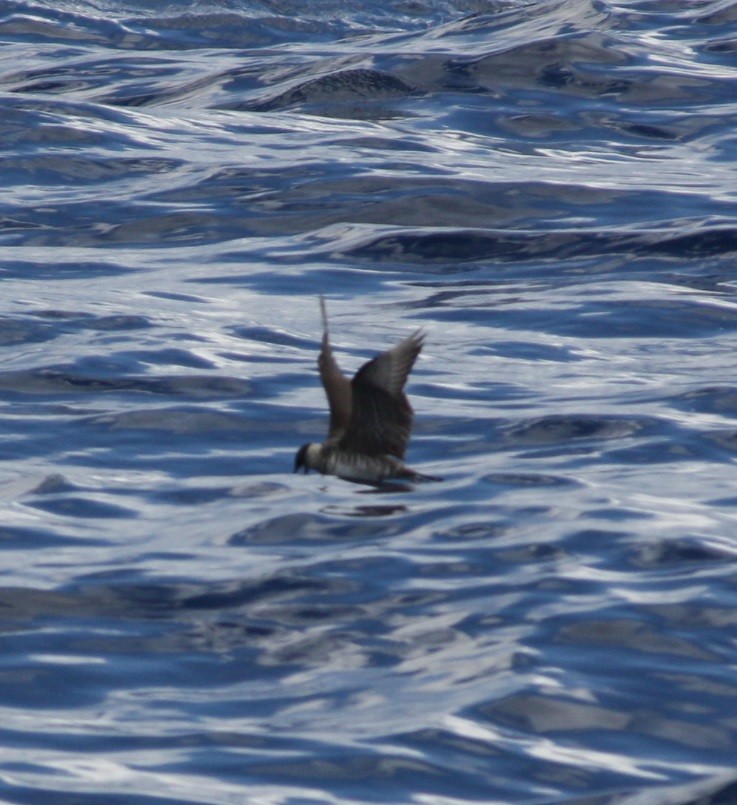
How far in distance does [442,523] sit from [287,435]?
2.16 m

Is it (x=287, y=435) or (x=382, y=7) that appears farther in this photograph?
(x=382, y=7)

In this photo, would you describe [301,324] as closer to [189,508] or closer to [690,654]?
[189,508]

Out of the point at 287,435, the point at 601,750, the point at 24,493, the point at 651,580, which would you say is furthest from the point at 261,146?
the point at 601,750

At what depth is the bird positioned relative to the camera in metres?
8.09

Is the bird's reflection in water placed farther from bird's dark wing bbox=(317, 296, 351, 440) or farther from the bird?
bird's dark wing bbox=(317, 296, 351, 440)

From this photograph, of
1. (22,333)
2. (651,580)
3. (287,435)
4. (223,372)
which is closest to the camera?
(651,580)

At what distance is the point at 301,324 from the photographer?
12.8 meters

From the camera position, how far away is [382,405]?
27.2 feet

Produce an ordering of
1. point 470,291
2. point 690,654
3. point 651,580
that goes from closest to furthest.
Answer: point 690,654 < point 651,580 < point 470,291

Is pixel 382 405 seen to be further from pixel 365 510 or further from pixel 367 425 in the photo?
pixel 365 510

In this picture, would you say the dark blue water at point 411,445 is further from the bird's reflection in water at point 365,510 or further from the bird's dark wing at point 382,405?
the bird's dark wing at point 382,405

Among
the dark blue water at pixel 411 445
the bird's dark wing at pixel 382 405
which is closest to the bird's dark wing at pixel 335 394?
the bird's dark wing at pixel 382 405

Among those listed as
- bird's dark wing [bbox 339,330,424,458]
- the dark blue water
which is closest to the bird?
bird's dark wing [bbox 339,330,424,458]

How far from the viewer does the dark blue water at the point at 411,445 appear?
6.02 meters
